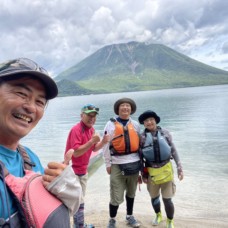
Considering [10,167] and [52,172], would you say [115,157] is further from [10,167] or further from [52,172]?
[52,172]

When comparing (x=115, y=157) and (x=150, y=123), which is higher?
(x=150, y=123)

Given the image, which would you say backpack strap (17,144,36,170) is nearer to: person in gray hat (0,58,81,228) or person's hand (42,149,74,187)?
person in gray hat (0,58,81,228)

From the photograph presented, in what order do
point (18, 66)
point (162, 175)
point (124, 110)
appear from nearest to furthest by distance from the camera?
point (18, 66) < point (162, 175) < point (124, 110)

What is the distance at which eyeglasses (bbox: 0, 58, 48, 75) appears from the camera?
63.0 inches

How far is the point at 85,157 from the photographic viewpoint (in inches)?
200

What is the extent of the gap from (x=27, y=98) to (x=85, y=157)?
3.46m

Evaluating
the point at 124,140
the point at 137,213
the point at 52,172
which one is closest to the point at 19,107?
the point at 52,172

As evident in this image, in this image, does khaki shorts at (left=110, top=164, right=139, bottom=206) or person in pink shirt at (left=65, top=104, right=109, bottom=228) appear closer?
person in pink shirt at (left=65, top=104, right=109, bottom=228)

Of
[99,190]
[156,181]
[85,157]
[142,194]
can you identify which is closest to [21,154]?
[85,157]

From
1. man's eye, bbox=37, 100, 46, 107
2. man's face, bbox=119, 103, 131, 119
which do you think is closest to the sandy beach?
man's face, bbox=119, 103, 131, 119

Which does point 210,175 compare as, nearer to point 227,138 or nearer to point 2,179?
point 227,138

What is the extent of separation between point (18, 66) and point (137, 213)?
6493mm

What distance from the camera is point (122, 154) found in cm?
537

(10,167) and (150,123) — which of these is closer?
(10,167)
